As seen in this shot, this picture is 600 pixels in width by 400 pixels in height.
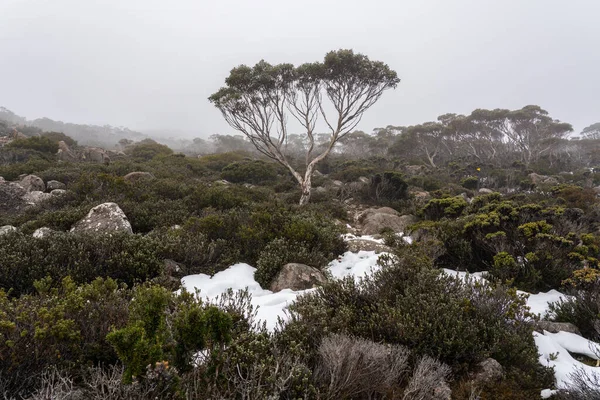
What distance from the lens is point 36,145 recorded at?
1716 centimetres

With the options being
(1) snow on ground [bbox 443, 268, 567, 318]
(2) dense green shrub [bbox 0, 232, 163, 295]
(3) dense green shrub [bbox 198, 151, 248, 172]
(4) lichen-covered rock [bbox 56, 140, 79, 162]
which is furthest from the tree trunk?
(4) lichen-covered rock [bbox 56, 140, 79, 162]

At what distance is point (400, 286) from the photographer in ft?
12.8

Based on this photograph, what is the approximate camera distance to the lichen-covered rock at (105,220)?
613 cm

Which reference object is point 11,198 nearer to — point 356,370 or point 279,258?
point 279,258

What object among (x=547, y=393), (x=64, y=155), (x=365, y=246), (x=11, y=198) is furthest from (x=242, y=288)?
(x=64, y=155)

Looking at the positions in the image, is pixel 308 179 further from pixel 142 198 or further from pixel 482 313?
pixel 482 313

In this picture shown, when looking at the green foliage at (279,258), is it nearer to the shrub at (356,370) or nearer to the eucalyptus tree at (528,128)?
the shrub at (356,370)

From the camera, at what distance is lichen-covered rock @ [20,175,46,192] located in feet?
33.6

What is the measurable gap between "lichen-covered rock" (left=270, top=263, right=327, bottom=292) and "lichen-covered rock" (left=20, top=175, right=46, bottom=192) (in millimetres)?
10990

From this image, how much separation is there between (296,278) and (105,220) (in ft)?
15.6

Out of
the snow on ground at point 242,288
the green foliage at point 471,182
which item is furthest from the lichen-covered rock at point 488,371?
the green foliage at point 471,182

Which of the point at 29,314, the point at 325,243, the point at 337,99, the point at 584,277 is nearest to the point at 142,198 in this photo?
the point at 325,243

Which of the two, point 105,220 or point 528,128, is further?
point 528,128

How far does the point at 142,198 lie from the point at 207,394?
8016 millimetres
